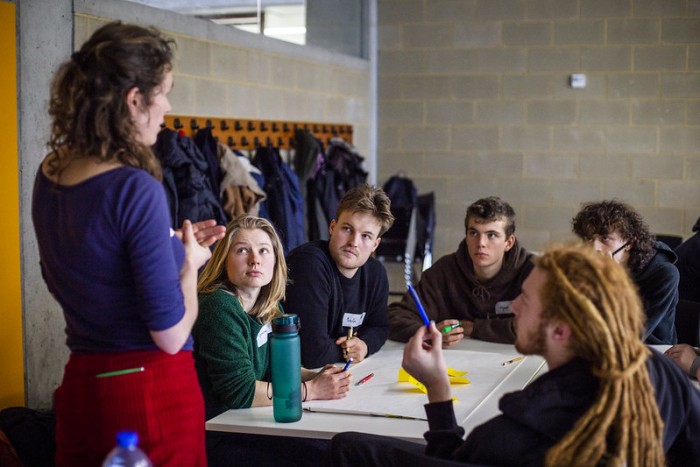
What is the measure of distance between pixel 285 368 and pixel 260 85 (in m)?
3.72

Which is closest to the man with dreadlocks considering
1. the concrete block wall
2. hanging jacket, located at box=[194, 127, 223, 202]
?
the concrete block wall

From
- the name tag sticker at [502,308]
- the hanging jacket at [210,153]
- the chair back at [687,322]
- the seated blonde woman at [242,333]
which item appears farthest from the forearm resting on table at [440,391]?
the hanging jacket at [210,153]

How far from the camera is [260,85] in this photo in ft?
18.0

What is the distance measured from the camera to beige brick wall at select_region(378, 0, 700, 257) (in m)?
6.36

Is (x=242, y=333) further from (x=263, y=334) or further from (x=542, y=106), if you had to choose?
(x=542, y=106)

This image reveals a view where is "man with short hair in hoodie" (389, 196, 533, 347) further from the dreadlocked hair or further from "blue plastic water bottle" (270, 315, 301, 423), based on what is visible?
the dreadlocked hair

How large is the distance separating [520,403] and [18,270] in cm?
276

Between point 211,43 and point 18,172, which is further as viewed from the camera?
point 211,43

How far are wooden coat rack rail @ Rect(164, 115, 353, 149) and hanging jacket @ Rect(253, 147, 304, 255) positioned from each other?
0.44 ft

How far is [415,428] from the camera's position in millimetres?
2014

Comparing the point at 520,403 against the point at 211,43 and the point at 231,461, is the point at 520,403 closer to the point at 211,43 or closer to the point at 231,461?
the point at 231,461

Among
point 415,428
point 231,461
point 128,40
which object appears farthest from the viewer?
point 231,461

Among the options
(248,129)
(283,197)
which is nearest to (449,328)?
(283,197)

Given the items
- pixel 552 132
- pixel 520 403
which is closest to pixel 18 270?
pixel 520 403
